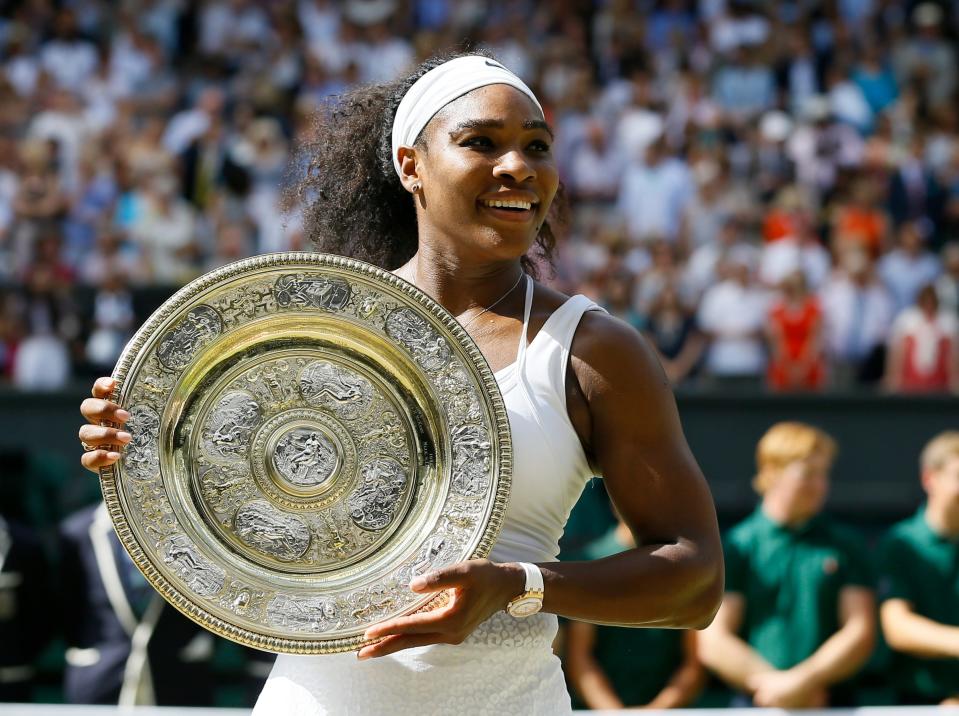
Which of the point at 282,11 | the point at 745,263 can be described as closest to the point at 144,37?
the point at 282,11

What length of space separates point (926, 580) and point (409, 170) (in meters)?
3.12

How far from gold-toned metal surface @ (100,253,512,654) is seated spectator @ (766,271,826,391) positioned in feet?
23.8

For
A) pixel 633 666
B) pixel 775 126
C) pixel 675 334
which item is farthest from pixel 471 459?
pixel 775 126

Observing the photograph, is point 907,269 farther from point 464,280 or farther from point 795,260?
point 464,280

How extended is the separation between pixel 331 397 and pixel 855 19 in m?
11.5

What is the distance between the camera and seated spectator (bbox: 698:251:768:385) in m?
9.54

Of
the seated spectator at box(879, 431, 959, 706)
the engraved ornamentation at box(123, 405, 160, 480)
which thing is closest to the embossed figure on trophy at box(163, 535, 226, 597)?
the engraved ornamentation at box(123, 405, 160, 480)

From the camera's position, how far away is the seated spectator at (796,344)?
935cm

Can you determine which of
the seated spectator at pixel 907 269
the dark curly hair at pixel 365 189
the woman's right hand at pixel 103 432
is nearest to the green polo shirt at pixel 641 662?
the dark curly hair at pixel 365 189

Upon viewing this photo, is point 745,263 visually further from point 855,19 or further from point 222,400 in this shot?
point 222,400

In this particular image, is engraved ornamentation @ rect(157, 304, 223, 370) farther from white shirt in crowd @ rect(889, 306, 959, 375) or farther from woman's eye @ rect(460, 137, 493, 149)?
white shirt in crowd @ rect(889, 306, 959, 375)

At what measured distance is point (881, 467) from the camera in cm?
885

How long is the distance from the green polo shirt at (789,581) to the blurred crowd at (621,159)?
3.97 meters

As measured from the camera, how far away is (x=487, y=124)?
2.35 m
